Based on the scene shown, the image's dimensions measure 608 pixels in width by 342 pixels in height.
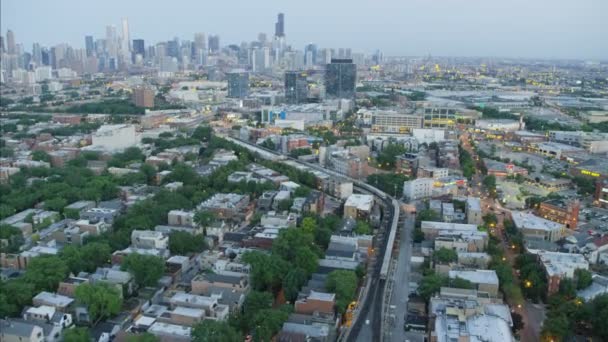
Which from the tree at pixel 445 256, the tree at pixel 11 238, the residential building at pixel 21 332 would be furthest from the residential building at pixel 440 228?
the tree at pixel 11 238

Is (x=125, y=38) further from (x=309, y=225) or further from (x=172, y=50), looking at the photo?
(x=309, y=225)

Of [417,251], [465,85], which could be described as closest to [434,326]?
[417,251]

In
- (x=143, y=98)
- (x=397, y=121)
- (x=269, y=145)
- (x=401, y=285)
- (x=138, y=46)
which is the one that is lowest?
(x=401, y=285)

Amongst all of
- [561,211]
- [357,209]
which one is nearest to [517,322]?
[357,209]

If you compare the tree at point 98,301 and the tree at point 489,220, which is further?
the tree at point 489,220

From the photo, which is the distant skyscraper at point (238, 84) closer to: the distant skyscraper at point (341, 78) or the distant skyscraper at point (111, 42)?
the distant skyscraper at point (341, 78)

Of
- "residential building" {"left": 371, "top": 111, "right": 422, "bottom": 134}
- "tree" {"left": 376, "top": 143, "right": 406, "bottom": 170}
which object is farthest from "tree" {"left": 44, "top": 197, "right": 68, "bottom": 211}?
"residential building" {"left": 371, "top": 111, "right": 422, "bottom": 134}
